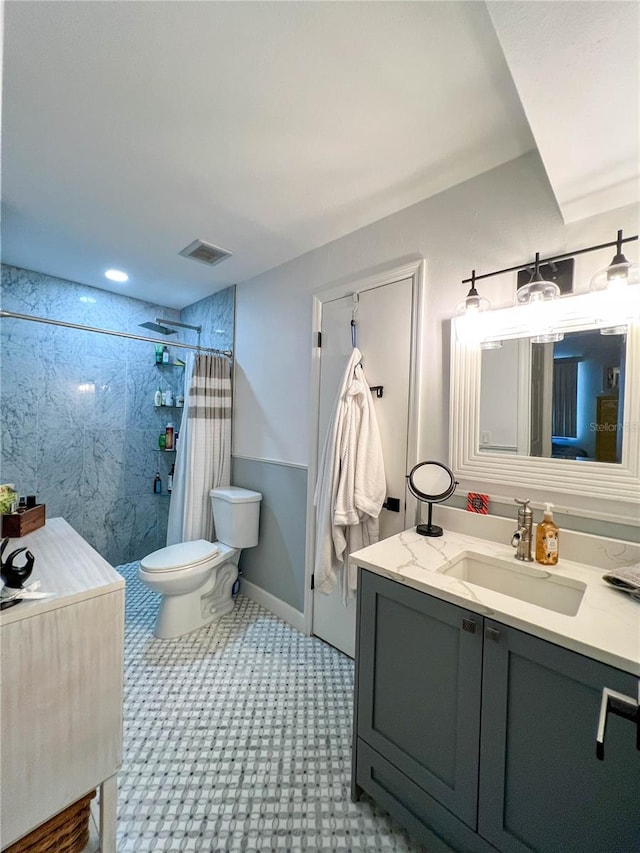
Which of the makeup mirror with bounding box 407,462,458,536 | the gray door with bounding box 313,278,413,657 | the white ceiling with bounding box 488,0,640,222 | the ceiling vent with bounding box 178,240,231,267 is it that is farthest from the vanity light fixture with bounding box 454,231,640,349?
the ceiling vent with bounding box 178,240,231,267

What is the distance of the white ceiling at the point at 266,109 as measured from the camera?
2.91ft

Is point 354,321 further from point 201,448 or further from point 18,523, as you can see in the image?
point 18,523

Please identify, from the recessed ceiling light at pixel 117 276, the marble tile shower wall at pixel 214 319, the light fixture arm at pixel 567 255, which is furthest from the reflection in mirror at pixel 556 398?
the recessed ceiling light at pixel 117 276

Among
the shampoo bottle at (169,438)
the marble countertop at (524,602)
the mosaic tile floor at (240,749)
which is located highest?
the shampoo bottle at (169,438)

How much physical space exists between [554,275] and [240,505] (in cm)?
209

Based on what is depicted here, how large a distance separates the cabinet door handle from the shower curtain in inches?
92.5

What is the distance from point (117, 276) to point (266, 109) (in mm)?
2004

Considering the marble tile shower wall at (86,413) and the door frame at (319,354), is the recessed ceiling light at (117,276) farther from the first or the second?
the door frame at (319,354)

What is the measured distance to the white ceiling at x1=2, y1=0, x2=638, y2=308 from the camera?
2.91 ft

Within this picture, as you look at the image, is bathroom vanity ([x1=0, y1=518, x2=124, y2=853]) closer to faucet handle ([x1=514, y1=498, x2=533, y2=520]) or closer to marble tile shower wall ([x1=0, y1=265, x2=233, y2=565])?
faucet handle ([x1=514, y1=498, x2=533, y2=520])

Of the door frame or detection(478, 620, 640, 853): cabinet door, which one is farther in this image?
the door frame

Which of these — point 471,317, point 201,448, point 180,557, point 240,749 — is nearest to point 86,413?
point 201,448

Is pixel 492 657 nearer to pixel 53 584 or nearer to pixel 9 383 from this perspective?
pixel 53 584

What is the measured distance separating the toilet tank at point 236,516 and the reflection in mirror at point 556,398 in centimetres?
157
